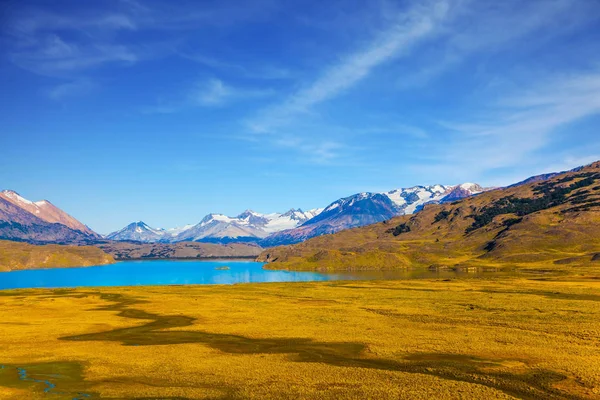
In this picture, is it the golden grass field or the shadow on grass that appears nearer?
the golden grass field

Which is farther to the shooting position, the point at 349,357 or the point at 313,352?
the point at 313,352

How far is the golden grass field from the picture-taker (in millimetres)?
41875

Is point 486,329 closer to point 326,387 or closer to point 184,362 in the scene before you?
point 326,387

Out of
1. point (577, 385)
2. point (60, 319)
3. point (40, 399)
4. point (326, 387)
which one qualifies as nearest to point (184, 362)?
point (40, 399)

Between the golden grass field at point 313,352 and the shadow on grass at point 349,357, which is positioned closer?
the golden grass field at point 313,352

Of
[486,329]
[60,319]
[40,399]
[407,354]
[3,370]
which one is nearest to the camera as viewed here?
[40,399]

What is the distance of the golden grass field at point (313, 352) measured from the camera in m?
41.9

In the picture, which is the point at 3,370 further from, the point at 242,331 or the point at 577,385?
the point at 577,385

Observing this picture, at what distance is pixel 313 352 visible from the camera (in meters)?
57.0

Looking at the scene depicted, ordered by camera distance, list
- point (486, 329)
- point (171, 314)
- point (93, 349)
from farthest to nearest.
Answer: point (171, 314), point (486, 329), point (93, 349)

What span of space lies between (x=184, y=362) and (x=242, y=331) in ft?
69.7

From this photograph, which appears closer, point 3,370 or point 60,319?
point 3,370

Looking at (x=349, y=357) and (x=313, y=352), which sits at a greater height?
(x=313, y=352)

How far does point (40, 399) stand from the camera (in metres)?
40.2
